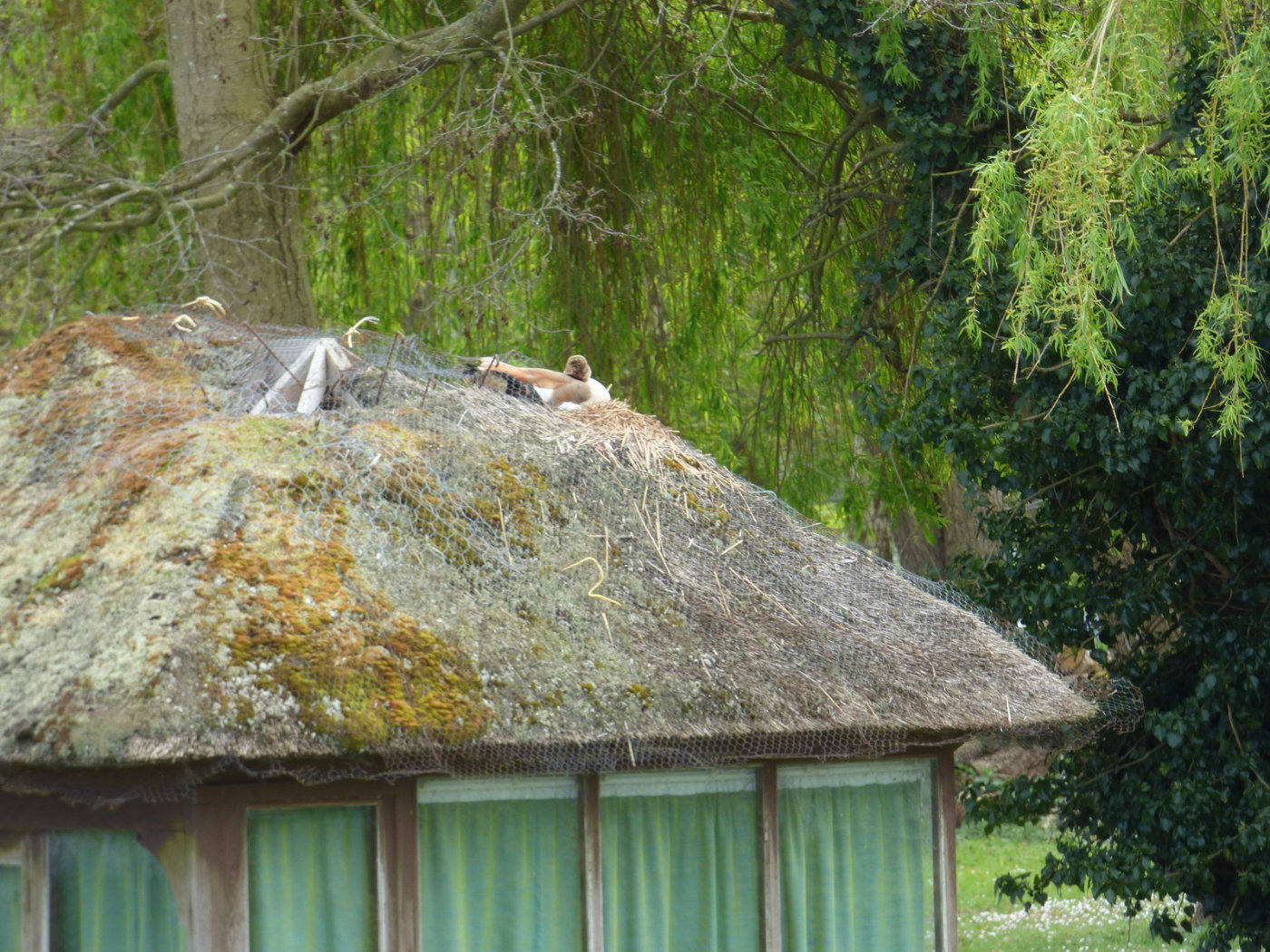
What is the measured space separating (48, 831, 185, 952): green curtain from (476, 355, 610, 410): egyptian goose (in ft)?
8.49

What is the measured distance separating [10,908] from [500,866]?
1.63 metres

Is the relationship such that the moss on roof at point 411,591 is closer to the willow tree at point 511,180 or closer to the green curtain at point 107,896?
the green curtain at point 107,896

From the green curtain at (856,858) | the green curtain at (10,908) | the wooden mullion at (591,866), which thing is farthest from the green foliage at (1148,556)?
the green curtain at (10,908)

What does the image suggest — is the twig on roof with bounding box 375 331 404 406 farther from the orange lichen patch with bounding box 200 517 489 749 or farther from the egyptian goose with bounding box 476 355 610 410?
the orange lichen patch with bounding box 200 517 489 749

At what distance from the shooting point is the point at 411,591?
14.9ft

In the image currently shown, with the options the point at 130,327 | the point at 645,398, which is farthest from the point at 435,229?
the point at 130,327

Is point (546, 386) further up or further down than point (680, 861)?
further up

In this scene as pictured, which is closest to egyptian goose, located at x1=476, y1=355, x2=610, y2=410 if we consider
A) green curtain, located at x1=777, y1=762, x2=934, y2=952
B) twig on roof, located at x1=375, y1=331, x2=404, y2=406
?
twig on roof, located at x1=375, y1=331, x2=404, y2=406

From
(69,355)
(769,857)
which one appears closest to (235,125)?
(69,355)

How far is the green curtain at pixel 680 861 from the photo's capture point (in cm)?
521

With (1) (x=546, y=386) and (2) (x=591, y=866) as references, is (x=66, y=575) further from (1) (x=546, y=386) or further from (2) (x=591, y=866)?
(1) (x=546, y=386)

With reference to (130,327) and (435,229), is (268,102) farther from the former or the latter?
(130,327)

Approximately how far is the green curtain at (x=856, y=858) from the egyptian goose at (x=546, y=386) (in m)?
1.97

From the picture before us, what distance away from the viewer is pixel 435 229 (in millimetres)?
9859
